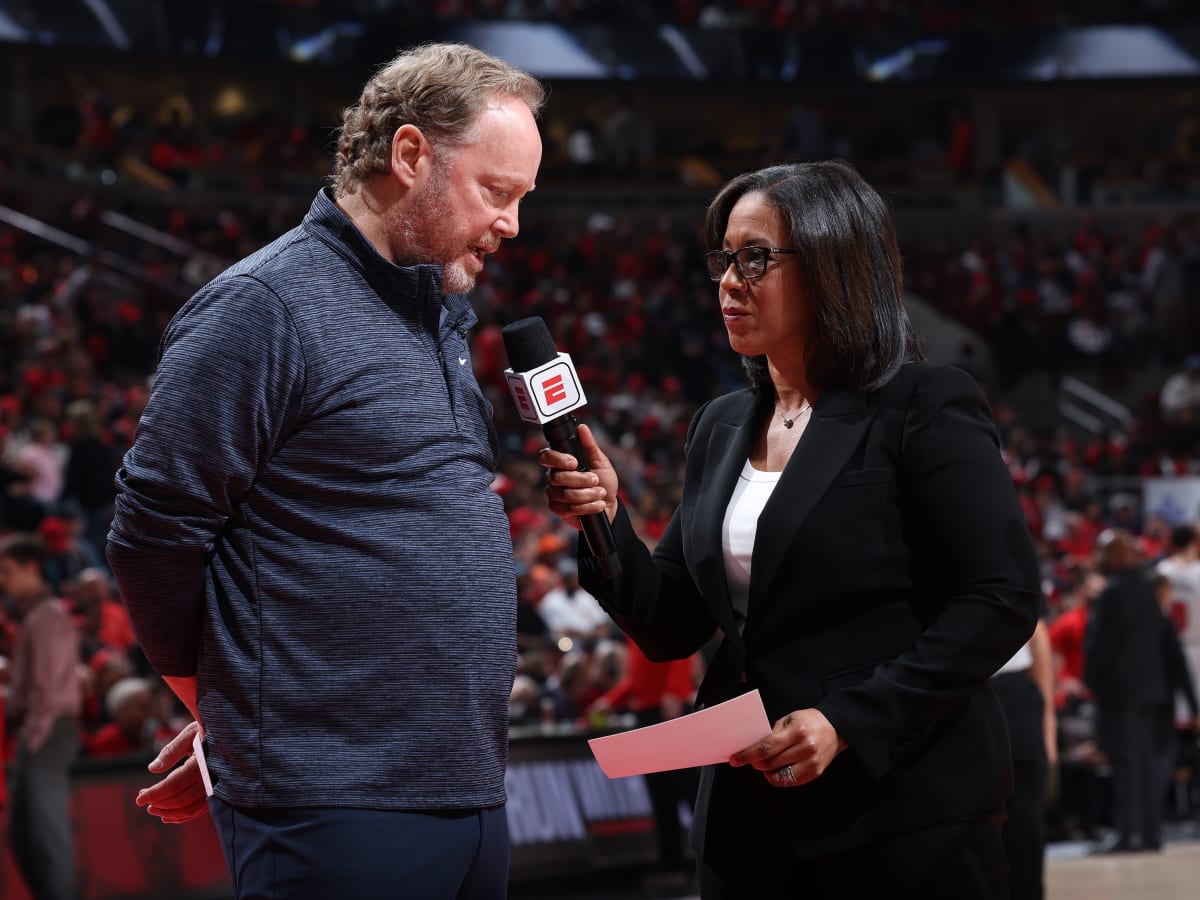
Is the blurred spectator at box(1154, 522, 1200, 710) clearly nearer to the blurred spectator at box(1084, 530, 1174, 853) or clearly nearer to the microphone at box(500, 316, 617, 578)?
the blurred spectator at box(1084, 530, 1174, 853)

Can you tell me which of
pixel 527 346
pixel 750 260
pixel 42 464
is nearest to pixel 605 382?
pixel 42 464

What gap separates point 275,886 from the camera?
191cm

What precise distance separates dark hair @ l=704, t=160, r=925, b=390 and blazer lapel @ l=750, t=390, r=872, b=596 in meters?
0.06

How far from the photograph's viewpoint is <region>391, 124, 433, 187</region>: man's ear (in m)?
2.11

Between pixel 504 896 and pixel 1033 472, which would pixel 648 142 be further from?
pixel 504 896

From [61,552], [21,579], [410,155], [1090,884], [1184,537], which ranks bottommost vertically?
[1090,884]

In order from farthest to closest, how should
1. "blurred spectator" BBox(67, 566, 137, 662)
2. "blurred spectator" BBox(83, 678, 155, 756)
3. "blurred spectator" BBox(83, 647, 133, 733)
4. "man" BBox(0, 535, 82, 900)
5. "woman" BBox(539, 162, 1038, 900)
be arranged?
"blurred spectator" BBox(67, 566, 137, 662)
"blurred spectator" BBox(83, 647, 133, 733)
"blurred spectator" BBox(83, 678, 155, 756)
"man" BBox(0, 535, 82, 900)
"woman" BBox(539, 162, 1038, 900)

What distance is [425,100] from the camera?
2.11m

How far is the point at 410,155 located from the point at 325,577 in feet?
2.00

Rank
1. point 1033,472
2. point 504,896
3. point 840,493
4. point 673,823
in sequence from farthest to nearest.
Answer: point 1033,472, point 673,823, point 840,493, point 504,896

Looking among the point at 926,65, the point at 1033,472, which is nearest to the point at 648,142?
the point at 926,65

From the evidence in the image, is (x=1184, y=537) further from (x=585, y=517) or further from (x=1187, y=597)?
(x=585, y=517)

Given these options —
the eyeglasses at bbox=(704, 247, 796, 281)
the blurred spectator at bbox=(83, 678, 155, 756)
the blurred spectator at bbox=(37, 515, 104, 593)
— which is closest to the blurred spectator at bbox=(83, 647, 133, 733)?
the blurred spectator at bbox=(83, 678, 155, 756)

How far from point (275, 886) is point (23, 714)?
15.2 ft
